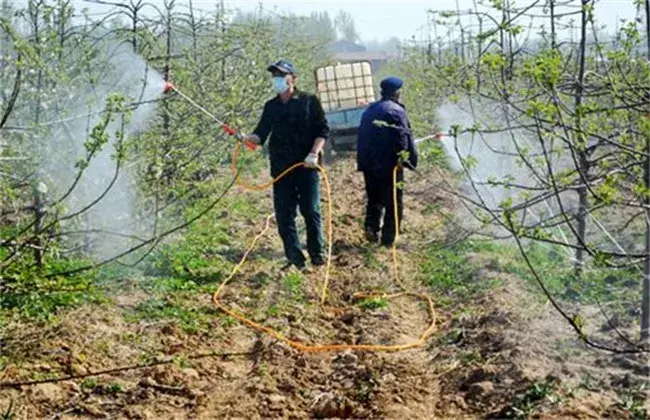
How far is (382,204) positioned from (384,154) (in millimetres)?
606

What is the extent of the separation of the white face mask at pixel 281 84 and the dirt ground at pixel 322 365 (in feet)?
6.24

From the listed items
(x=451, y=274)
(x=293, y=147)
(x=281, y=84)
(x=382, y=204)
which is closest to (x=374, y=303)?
(x=451, y=274)

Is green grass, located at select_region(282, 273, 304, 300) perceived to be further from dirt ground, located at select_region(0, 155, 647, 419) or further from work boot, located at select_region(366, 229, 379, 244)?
work boot, located at select_region(366, 229, 379, 244)

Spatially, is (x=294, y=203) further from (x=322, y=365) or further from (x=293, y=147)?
(x=322, y=365)

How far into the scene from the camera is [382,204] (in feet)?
28.4

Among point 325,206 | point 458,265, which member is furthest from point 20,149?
point 325,206

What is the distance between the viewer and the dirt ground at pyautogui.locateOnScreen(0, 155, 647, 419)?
4.12 meters

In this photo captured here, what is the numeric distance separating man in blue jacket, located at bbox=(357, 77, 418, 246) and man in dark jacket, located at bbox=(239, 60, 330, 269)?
1.18 meters

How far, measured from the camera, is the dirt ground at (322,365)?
4125 mm

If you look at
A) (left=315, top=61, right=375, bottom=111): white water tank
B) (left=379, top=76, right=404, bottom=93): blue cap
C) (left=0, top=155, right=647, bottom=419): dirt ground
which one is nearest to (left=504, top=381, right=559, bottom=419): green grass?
(left=0, top=155, right=647, bottom=419): dirt ground

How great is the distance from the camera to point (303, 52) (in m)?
19.5

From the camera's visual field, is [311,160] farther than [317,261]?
No

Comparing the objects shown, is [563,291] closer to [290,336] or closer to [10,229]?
[290,336]

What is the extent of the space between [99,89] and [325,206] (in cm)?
430
